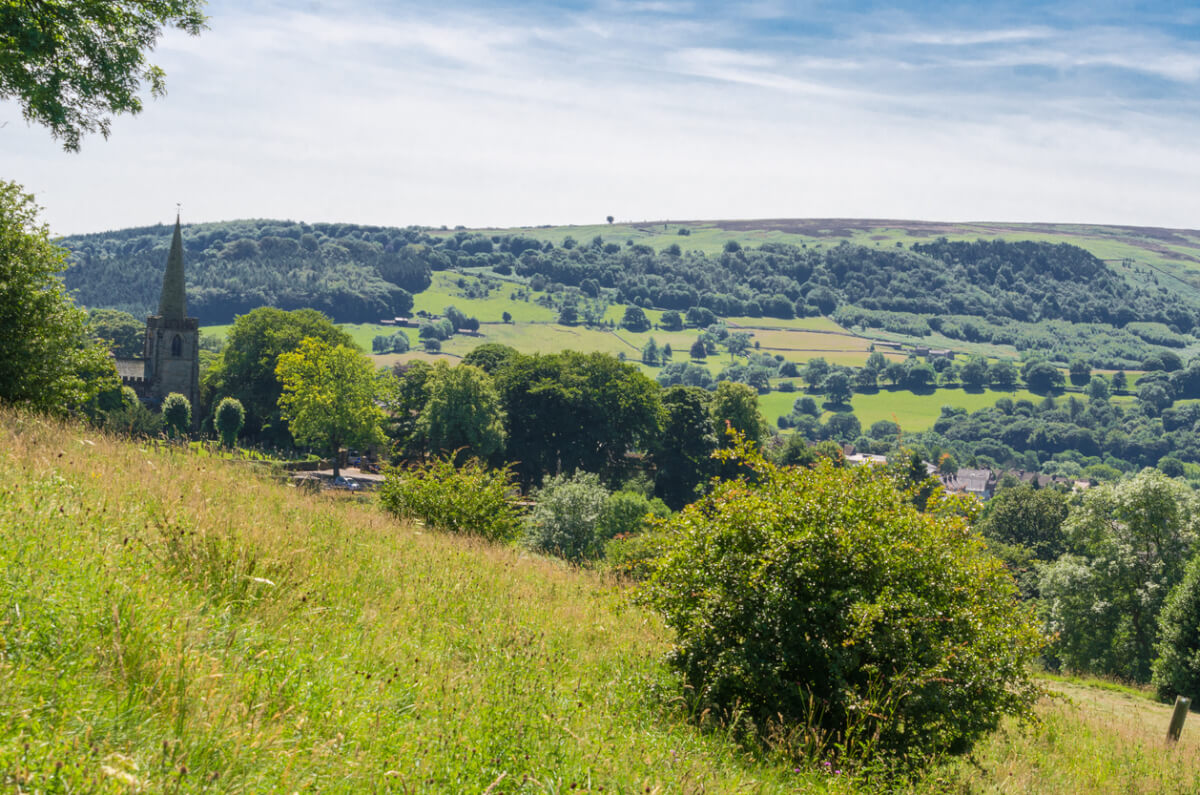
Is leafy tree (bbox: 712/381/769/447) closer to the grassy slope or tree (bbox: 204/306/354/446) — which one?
tree (bbox: 204/306/354/446)

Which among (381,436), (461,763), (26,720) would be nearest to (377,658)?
(461,763)

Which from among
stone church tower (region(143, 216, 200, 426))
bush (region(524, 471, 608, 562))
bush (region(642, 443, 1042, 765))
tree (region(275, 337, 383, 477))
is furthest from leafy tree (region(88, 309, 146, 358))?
bush (region(642, 443, 1042, 765))

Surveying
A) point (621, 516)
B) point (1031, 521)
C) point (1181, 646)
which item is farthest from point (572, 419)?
point (1181, 646)

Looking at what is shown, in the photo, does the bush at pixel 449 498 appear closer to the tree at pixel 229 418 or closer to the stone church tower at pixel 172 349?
the tree at pixel 229 418

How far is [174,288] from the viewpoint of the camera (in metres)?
78.2

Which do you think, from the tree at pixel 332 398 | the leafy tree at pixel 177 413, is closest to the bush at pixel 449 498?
the tree at pixel 332 398

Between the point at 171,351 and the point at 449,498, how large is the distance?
68200 millimetres

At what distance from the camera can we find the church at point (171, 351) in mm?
77000

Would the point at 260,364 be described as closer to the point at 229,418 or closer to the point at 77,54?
the point at 229,418

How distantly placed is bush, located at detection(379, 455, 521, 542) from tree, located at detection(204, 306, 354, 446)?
5283 centimetres

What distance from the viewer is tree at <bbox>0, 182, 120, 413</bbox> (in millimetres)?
16891

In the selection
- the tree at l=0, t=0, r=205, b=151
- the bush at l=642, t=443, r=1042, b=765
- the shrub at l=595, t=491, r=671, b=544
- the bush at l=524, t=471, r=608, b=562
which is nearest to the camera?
the bush at l=642, t=443, r=1042, b=765

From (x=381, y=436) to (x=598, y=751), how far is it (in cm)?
5651

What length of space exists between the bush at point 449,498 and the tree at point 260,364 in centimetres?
5283
